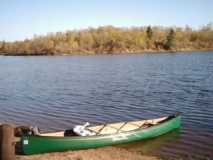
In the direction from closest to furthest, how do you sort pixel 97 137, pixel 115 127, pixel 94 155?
pixel 94 155, pixel 97 137, pixel 115 127

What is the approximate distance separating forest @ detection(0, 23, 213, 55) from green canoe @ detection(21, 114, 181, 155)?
387ft

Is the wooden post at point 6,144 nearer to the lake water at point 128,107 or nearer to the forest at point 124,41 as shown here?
the lake water at point 128,107

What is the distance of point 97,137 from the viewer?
615 inches

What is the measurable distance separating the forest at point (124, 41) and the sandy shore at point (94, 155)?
399 feet

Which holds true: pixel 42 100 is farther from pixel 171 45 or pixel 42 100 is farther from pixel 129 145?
pixel 171 45

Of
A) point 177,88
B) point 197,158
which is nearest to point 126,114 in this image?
point 197,158

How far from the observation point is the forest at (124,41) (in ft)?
467

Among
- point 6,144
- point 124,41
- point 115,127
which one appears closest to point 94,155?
point 115,127

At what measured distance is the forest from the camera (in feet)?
467

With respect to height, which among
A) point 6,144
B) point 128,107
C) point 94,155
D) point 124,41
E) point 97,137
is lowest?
point 128,107

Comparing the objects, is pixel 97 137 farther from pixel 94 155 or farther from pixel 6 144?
pixel 6 144

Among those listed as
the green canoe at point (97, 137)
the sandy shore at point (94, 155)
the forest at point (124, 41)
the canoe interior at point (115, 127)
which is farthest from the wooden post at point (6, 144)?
the forest at point (124, 41)

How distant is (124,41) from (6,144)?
137 metres

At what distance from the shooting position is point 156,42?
14575cm
